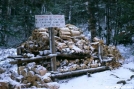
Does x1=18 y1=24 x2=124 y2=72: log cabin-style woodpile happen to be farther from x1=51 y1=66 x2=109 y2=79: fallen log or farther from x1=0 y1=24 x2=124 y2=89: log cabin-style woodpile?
x1=51 y1=66 x2=109 y2=79: fallen log

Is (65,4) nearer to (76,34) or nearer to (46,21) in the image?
(76,34)

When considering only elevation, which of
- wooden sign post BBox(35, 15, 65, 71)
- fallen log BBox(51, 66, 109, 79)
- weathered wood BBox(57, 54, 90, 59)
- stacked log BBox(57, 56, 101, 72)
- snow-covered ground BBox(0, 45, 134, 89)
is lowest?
snow-covered ground BBox(0, 45, 134, 89)

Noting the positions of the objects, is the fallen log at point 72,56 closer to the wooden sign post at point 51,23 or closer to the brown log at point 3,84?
the wooden sign post at point 51,23

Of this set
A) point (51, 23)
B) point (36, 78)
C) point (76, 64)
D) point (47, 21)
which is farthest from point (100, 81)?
point (36, 78)

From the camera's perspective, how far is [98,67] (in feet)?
35.0

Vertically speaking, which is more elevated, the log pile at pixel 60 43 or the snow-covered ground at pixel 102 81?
the log pile at pixel 60 43

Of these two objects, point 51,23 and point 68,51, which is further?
point 68,51

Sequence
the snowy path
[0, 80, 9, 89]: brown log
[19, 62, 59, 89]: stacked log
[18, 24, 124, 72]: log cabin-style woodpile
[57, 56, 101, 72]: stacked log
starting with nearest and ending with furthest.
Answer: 1. [0, 80, 9, 89]: brown log
2. [19, 62, 59, 89]: stacked log
3. the snowy path
4. [57, 56, 101, 72]: stacked log
5. [18, 24, 124, 72]: log cabin-style woodpile

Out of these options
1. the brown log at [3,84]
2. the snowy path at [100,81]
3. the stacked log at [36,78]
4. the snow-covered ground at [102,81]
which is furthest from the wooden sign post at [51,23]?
the brown log at [3,84]

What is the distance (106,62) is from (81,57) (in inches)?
53.5

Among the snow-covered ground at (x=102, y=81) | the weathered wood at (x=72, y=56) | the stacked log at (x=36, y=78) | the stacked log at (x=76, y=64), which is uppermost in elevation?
the stacked log at (x=36, y=78)

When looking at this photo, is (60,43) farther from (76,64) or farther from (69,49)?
(76,64)

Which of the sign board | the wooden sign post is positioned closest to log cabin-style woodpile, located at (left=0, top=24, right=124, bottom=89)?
the wooden sign post

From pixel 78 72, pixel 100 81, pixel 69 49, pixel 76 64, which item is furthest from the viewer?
pixel 69 49
